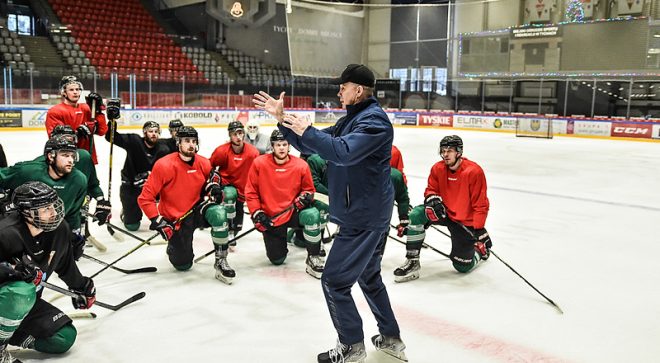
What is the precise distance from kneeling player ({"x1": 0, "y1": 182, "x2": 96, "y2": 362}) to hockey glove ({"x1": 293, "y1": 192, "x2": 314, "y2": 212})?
1.74 m

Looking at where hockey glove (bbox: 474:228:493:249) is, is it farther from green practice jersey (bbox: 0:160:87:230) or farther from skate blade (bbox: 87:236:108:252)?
skate blade (bbox: 87:236:108:252)

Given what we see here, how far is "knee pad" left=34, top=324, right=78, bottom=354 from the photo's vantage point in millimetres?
2760

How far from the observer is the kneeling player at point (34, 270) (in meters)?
2.48

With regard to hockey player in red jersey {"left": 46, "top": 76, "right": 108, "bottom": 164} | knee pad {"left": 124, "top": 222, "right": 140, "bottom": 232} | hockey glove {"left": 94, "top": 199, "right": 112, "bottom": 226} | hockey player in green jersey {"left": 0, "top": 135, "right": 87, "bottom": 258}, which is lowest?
knee pad {"left": 124, "top": 222, "right": 140, "bottom": 232}

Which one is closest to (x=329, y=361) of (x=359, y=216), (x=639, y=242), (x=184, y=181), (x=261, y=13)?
(x=359, y=216)

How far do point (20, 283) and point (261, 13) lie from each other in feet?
73.6

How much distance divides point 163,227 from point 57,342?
1.20 metres

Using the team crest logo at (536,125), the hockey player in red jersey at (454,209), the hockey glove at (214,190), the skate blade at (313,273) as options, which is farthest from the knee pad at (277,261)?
the team crest logo at (536,125)

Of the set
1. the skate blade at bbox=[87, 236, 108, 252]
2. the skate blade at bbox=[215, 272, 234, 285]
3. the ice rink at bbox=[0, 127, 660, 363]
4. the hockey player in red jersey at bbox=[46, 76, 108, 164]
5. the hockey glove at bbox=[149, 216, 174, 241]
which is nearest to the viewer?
the ice rink at bbox=[0, 127, 660, 363]

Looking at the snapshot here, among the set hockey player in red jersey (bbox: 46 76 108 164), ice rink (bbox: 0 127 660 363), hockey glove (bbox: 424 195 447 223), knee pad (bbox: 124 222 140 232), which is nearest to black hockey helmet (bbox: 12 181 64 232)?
ice rink (bbox: 0 127 660 363)

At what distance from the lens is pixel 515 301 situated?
3770mm

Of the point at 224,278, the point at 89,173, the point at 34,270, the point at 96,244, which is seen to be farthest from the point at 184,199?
the point at 34,270

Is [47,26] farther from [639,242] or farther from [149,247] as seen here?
[639,242]

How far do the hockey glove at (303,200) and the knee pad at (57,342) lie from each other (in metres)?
1.92
